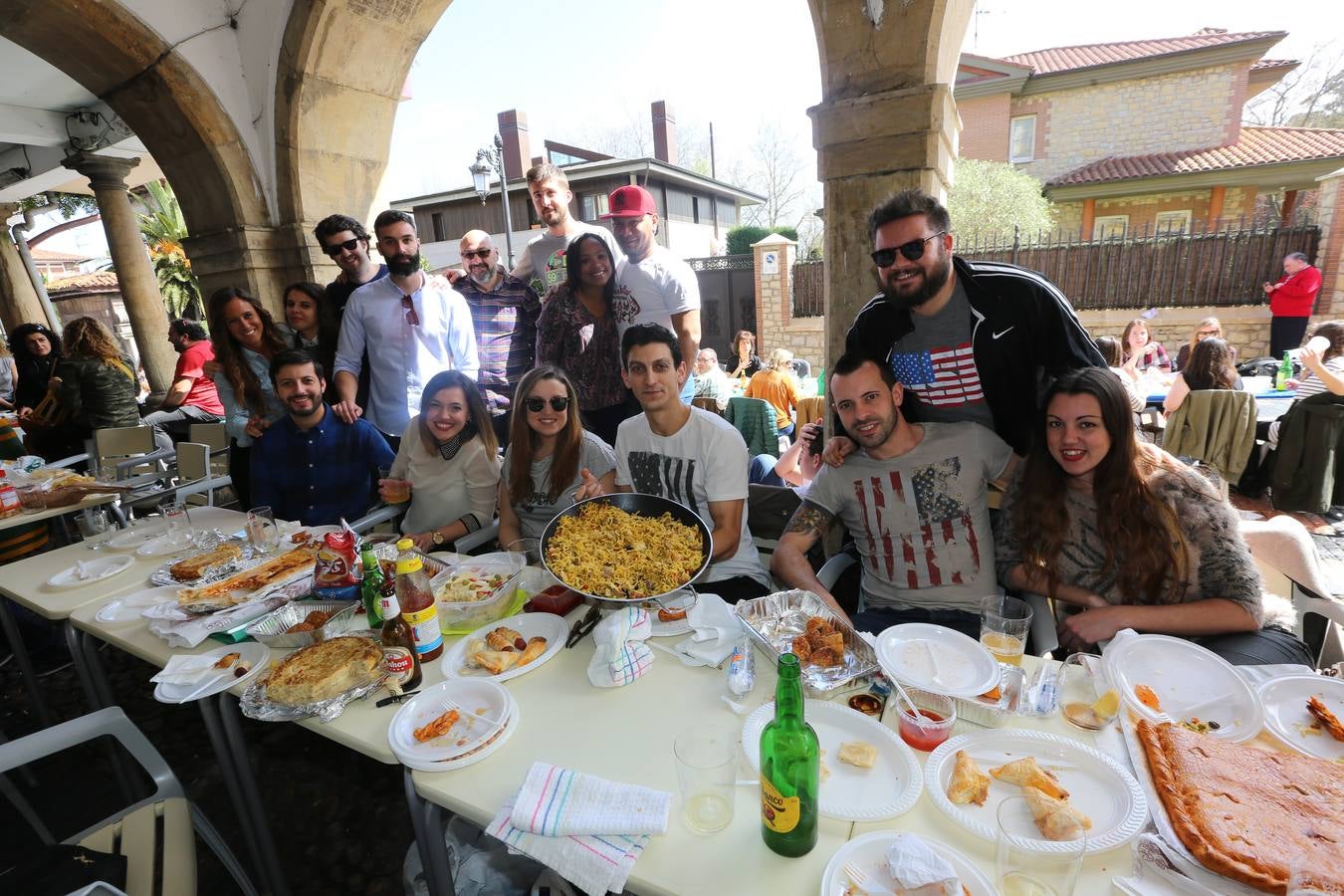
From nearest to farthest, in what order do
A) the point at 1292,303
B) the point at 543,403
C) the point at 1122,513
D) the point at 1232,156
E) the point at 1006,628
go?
the point at 1006,628
the point at 1122,513
the point at 543,403
the point at 1292,303
the point at 1232,156

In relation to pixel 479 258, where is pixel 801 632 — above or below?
below

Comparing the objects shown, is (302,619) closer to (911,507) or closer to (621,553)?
(621,553)

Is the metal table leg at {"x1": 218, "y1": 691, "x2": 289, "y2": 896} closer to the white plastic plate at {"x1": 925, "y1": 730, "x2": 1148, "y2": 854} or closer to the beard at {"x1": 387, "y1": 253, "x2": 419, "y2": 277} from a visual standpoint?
the white plastic plate at {"x1": 925, "y1": 730, "x2": 1148, "y2": 854}

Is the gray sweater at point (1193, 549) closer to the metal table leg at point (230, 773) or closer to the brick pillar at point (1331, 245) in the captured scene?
the metal table leg at point (230, 773)

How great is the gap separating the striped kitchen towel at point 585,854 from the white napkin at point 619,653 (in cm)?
44

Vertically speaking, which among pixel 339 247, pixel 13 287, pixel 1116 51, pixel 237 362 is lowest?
pixel 237 362

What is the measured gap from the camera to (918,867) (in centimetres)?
96

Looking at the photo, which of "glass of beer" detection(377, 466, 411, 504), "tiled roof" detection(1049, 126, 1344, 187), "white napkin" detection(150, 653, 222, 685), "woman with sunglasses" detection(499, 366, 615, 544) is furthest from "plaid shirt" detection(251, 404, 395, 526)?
"tiled roof" detection(1049, 126, 1344, 187)

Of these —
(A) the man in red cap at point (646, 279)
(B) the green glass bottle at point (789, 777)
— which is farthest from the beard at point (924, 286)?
(B) the green glass bottle at point (789, 777)

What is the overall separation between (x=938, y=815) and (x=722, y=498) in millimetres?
1367

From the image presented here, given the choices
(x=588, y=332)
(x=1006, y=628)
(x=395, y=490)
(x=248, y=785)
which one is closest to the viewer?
(x=1006, y=628)

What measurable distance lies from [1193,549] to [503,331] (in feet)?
11.5

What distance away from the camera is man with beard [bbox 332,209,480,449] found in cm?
340

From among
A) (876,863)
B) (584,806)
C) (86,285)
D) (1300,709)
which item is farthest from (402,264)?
(86,285)
